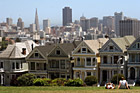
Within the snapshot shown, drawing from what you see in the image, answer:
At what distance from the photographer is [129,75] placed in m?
45.2

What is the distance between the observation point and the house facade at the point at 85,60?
4631cm

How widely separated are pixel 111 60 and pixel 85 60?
315cm

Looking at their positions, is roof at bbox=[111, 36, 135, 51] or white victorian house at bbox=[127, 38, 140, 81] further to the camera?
roof at bbox=[111, 36, 135, 51]

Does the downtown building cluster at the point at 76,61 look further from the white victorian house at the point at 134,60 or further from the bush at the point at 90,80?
the bush at the point at 90,80

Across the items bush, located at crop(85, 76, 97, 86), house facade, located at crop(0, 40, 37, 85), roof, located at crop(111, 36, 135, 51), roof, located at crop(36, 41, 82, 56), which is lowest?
bush, located at crop(85, 76, 97, 86)

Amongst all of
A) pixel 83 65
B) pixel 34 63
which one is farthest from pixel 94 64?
pixel 34 63

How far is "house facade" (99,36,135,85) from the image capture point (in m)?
45.2

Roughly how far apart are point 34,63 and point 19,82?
4.01 meters

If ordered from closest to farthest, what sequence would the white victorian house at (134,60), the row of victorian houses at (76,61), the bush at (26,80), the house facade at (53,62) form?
the bush at (26,80) < the white victorian house at (134,60) < the row of victorian houses at (76,61) < the house facade at (53,62)

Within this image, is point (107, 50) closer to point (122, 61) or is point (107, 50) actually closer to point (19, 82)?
point (122, 61)

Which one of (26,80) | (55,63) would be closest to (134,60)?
(55,63)

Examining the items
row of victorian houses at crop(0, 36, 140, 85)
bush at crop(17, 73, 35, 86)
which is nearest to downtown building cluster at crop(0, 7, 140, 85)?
row of victorian houses at crop(0, 36, 140, 85)

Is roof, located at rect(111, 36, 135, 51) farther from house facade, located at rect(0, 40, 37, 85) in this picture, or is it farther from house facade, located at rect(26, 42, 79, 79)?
house facade, located at rect(0, 40, 37, 85)

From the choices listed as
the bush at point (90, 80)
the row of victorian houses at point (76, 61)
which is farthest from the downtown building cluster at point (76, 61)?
the bush at point (90, 80)
